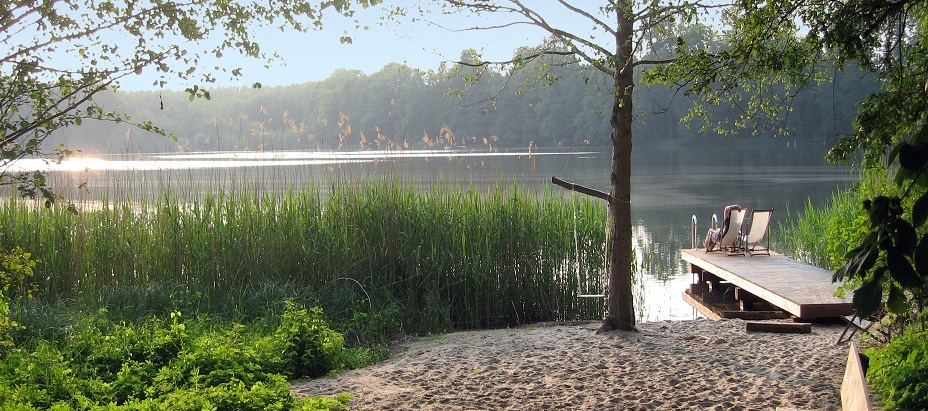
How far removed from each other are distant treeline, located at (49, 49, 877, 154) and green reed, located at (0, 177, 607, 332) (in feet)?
3.15

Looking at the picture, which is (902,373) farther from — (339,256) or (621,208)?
(339,256)

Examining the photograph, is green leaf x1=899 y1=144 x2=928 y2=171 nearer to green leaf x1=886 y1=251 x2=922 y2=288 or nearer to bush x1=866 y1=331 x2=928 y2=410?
green leaf x1=886 y1=251 x2=922 y2=288

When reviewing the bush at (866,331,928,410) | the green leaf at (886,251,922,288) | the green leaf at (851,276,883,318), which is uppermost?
the green leaf at (886,251,922,288)

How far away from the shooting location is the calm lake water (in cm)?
909

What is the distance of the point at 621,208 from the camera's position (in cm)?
638

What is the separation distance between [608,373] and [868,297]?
12.2 ft

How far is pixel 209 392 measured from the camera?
12.1ft

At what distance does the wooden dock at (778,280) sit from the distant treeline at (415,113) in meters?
1.44

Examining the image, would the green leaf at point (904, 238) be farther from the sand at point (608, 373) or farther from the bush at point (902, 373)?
the sand at point (608, 373)

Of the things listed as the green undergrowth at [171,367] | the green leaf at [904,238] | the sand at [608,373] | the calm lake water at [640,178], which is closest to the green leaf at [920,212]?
the green leaf at [904,238]

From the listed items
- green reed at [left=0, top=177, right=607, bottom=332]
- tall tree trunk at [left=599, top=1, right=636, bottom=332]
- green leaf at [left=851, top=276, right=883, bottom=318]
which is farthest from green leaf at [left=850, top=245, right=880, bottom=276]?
green reed at [left=0, top=177, right=607, bottom=332]

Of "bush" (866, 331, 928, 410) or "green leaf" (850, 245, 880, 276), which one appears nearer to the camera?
"green leaf" (850, 245, 880, 276)

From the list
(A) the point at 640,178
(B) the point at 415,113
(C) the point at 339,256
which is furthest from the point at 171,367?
(B) the point at 415,113

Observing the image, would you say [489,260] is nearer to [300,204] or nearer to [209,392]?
[300,204]
